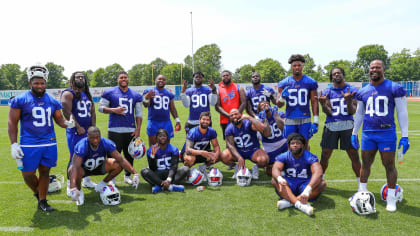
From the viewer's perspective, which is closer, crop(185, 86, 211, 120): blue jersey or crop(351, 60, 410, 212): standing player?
crop(351, 60, 410, 212): standing player

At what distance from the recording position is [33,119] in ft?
13.1

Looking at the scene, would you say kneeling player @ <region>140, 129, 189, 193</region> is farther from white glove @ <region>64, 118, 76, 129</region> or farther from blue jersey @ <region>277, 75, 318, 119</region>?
blue jersey @ <region>277, 75, 318, 119</region>

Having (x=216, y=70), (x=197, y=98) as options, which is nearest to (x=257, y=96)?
(x=197, y=98)

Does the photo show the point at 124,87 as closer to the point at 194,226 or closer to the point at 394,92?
the point at 194,226

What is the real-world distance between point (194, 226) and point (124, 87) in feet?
10.5

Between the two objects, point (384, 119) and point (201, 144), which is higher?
point (384, 119)

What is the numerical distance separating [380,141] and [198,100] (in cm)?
373

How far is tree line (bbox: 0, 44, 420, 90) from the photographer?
66125 mm

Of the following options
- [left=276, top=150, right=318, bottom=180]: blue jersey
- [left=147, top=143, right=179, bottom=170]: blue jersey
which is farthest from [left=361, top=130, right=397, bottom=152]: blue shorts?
[left=147, top=143, right=179, bottom=170]: blue jersey

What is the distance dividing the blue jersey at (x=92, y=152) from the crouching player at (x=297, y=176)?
9.26 feet

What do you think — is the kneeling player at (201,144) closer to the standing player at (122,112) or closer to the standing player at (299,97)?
the standing player at (122,112)

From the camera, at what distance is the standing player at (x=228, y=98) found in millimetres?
6469

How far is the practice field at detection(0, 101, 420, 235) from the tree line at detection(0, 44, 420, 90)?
61.0 m

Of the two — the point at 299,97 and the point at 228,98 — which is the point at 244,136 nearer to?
the point at 228,98
